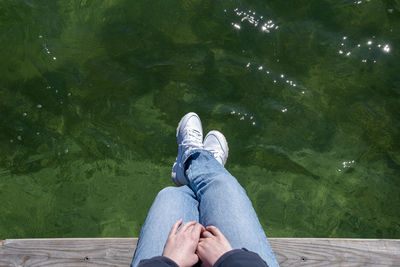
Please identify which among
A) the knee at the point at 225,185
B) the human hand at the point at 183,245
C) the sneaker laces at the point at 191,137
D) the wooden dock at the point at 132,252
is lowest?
the wooden dock at the point at 132,252

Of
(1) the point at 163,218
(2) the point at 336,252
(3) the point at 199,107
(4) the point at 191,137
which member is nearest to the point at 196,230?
(1) the point at 163,218

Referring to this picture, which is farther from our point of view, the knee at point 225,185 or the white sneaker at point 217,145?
the white sneaker at point 217,145

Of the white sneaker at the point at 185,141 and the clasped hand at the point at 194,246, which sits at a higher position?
the white sneaker at the point at 185,141

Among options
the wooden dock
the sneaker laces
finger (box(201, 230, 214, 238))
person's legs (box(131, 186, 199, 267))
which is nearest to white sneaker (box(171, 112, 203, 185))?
the sneaker laces

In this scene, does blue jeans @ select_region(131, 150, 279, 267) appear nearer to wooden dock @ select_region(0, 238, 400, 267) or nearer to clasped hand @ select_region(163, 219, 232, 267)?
clasped hand @ select_region(163, 219, 232, 267)

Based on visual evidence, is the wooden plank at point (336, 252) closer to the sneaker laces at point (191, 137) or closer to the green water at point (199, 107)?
the green water at point (199, 107)

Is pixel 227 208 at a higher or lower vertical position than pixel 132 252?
higher

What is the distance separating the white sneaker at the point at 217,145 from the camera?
2.21 meters

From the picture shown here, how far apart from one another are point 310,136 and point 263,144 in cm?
36

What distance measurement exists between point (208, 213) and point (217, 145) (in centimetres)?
83

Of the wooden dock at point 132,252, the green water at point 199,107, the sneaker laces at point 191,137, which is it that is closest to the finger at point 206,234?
the wooden dock at point 132,252

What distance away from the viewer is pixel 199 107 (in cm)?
261

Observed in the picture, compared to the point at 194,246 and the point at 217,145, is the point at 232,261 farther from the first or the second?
the point at 217,145

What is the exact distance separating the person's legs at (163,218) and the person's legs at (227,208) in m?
0.06
